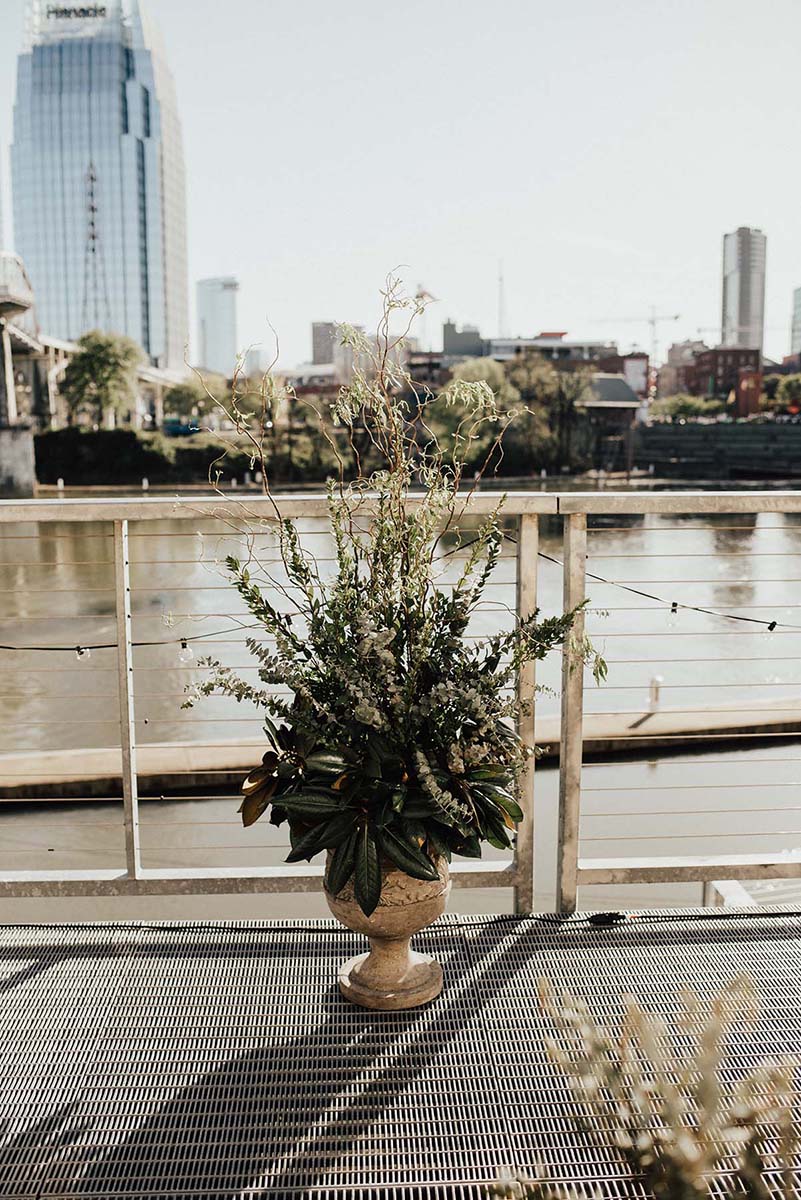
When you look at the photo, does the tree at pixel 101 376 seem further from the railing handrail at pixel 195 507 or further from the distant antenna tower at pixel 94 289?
the railing handrail at pixel 195 507

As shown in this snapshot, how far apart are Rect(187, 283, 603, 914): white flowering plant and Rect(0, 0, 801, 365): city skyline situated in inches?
1704

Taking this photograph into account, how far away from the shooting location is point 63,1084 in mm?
1795

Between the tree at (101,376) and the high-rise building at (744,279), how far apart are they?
4443 inches

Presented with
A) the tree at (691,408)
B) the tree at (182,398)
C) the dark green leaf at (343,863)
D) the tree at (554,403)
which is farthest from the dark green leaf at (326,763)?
the tree at (691,408)

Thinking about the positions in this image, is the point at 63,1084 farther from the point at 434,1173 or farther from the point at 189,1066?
the point at 434,1173

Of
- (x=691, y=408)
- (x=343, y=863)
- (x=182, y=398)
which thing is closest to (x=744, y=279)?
(x=691, y=408)

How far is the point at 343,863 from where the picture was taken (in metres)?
1.88

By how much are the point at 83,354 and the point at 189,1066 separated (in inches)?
2327

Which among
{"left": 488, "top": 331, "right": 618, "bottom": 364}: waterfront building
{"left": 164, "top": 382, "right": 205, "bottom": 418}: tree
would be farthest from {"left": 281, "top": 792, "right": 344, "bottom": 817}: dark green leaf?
{"left": 488, "top": 331, "right": 618, "bottom": 364}: waterfront building

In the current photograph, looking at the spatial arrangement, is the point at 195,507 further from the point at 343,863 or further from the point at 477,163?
the point at 477,163

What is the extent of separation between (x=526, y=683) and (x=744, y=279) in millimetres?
163098

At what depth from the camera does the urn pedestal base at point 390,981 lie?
6.66 ft

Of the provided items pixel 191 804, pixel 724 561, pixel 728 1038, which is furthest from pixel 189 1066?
pixel 724 561

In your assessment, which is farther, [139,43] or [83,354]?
[139,43]
